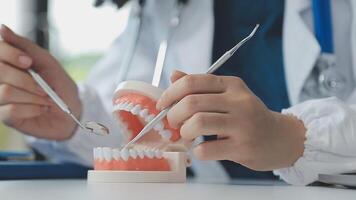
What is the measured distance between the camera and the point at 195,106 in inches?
26.9

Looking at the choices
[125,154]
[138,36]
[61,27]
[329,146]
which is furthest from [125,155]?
[61,27]

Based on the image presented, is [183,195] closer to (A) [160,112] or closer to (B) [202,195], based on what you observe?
(B) [202,195]

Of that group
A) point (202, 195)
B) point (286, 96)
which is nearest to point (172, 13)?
point (286, 96)

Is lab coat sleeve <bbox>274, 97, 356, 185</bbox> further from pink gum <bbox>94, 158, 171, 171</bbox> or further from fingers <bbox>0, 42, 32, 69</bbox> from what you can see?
fingers <bbox>0, 42, 32, 69</bbox>

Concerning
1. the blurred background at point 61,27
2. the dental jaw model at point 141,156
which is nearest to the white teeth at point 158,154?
the dental jaw model at point 141,156

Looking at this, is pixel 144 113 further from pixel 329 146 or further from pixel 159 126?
pixel 329 146

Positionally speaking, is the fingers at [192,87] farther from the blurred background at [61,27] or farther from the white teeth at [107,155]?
the blurred background at [61,27]

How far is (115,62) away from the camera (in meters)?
1.31

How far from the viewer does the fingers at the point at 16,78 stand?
0.94 m

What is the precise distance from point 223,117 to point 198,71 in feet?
1.46

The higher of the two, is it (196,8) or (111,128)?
(196,8)

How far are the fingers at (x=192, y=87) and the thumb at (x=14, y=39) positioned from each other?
1.05 feet

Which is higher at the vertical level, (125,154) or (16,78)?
(16,78)

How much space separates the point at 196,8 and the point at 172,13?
5 cm
